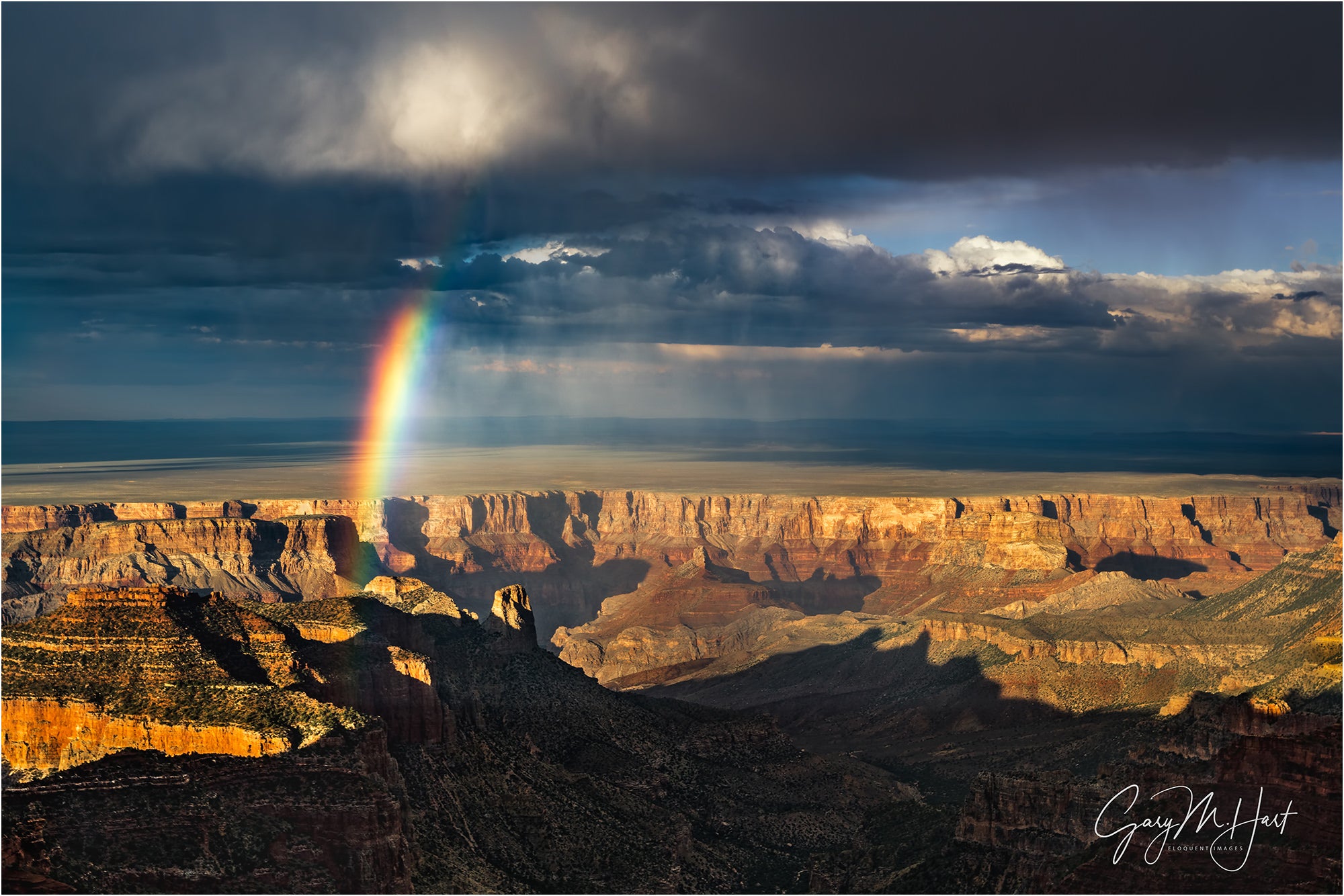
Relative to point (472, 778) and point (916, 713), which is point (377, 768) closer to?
point (472, 778)

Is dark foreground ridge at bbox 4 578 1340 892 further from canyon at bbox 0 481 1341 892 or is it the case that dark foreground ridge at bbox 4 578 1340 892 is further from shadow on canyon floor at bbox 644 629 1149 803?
shadow on canyon floor at bbox 644 629 1149 803

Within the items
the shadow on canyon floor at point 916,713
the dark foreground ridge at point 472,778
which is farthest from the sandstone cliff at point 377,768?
the shadow on canyon floor at point 916,713

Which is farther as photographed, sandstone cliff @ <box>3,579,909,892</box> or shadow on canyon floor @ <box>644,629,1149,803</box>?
shadow on canyon floor @ <box>644,629,1149,803</box>

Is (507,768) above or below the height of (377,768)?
below

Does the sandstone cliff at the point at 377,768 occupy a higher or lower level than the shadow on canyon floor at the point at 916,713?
higher

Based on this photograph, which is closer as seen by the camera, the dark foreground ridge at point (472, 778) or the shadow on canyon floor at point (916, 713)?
the dark foreground ridge at point (472, 778)

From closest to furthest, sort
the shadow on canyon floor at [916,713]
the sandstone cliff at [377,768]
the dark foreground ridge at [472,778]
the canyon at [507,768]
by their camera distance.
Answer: the sandstone cliff at [377,768], the dark foreground ridge at [472,778], the canyon at [507,768], the shadow on canyon floor at [916,713]

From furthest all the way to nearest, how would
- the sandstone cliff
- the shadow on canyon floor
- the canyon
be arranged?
the shadow on canyon floor, the canyon, the sandstone cliff

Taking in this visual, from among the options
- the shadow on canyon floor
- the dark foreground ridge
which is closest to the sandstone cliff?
the dark foreground ridge

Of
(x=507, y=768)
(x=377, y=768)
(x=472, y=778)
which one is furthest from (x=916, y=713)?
(x=377, y=768)

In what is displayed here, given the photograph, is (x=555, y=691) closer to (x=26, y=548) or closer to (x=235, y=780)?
(x=235, y=780)

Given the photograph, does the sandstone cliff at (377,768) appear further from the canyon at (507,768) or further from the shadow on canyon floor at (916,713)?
the shadow on canyon floor at (916,713)

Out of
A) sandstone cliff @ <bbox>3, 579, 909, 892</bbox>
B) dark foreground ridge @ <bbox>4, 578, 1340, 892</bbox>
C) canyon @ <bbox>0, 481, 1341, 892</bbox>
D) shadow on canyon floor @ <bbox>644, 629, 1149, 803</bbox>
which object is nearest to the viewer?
sandstone cliff @ <bbox>3, 579, 909, 892</bbox>
